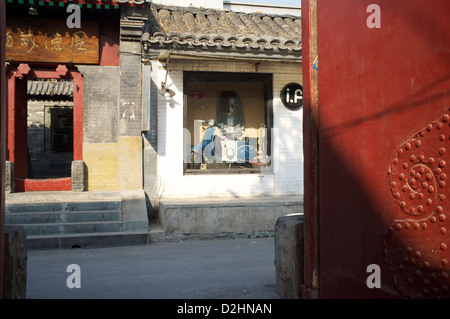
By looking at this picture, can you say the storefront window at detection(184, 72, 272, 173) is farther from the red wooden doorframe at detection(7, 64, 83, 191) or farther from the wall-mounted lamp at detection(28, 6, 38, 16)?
the wall-mounted lamp at detection(28, 6, 38, 16)

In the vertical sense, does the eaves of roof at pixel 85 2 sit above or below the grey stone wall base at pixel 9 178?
above

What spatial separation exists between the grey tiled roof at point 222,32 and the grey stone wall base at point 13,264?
19.2 ft

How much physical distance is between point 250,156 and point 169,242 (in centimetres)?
341

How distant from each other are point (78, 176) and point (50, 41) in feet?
9.51

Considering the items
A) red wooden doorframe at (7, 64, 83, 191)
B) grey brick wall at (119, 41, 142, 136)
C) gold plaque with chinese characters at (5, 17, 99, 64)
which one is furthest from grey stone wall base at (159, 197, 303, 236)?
gold plaque with chinese characters at (5, 17, 99, 64)

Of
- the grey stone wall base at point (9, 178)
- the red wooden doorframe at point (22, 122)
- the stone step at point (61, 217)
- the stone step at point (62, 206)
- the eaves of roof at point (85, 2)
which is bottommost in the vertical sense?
the stone step at point (61, 217)

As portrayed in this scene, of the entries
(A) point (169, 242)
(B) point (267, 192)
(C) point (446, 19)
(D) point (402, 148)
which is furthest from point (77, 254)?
(C) point (446, 19)

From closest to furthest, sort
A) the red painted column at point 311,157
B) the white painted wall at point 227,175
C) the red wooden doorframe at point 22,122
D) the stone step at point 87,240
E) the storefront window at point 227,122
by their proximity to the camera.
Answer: the red painted column at point 311,157 < the stone step at point 87,240 < the red wooden doorframe at point 22,122 < the white painted wall at point 227,175 < the storefront window at point 227,122

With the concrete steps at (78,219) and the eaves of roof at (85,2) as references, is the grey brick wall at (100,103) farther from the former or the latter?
the concrete steps at (78,219)

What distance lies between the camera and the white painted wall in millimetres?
9062

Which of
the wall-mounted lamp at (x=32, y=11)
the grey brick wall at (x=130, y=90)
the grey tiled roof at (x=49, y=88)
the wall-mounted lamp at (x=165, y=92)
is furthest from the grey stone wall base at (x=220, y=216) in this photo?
the grey tiled roof at (x=49, y=88)

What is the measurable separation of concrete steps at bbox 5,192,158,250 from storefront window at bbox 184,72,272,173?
2134 millimetres

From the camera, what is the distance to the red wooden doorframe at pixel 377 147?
2359mm

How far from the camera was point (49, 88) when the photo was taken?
1377 centimetres
